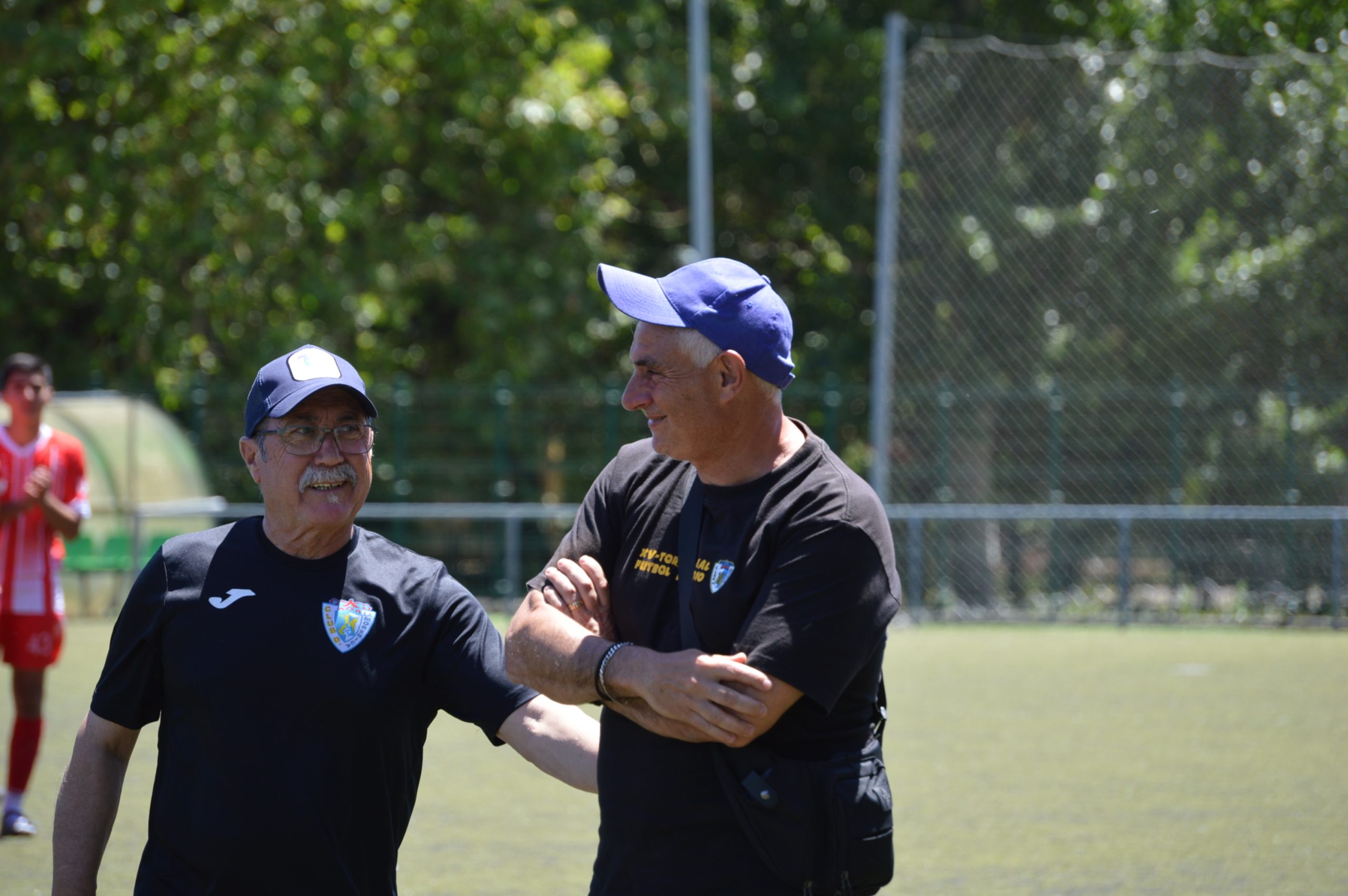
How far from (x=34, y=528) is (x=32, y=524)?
21 millimetres

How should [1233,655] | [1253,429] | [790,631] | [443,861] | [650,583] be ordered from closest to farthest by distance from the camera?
[790,631] < [650,583] < [443,861] < [1233,655] < [1253,429]

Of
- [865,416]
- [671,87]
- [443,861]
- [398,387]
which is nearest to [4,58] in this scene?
[398,387]

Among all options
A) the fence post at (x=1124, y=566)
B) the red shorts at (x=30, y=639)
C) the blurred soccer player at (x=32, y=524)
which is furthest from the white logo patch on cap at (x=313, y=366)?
the fence post at (x=1124, y=566)

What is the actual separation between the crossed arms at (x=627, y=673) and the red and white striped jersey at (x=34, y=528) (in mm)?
5274

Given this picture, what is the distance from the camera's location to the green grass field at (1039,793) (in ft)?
20.7

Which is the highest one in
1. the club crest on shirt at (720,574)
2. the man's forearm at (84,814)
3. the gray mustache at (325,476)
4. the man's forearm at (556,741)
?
the gray mustache at (325,476)

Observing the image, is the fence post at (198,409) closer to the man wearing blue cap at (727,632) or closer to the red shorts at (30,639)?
the red shorts at (30,639)

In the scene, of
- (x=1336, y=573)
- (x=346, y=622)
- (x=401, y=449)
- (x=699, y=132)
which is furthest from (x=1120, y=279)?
(x=346, y=622)

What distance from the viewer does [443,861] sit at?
21.3 feet

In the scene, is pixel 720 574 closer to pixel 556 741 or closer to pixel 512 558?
pixel 556 741

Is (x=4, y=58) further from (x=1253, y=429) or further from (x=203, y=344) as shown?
(x=1253, y=429)

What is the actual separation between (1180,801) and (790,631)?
5781 millimetres

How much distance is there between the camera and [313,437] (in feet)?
10.4

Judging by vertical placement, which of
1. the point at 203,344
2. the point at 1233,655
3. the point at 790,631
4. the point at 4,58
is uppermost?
the point at 4,58
